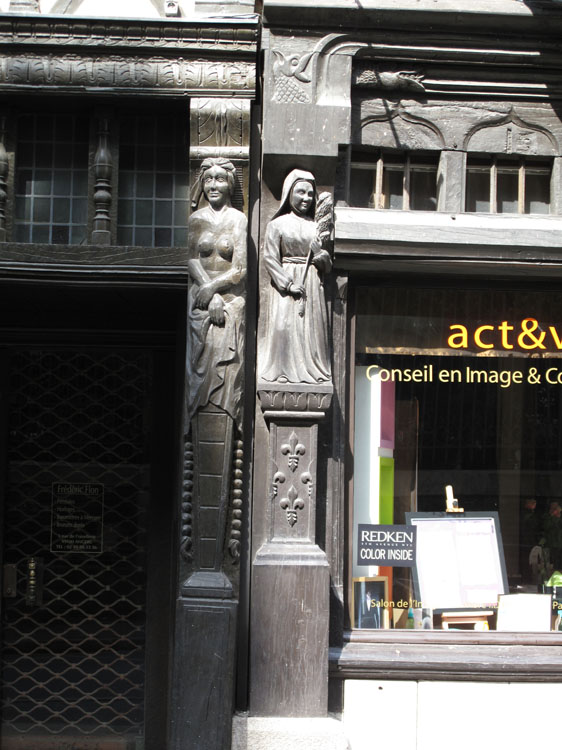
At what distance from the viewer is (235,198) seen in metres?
5.34

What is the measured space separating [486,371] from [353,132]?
1794mm

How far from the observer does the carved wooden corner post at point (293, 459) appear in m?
5.15

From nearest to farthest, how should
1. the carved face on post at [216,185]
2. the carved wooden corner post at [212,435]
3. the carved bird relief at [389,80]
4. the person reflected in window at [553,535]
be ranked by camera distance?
the carved wooden corner post at [212,435] → the carved face on post at [216,185] → the carved bird relief at [389,80] → the person reflected in window at [553,535]

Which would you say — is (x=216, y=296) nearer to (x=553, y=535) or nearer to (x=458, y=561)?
(x=458, y=561)

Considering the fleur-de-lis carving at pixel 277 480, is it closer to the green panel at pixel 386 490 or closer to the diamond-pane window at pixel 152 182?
the green panel at pixel 386 490

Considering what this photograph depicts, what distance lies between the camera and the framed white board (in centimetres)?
566

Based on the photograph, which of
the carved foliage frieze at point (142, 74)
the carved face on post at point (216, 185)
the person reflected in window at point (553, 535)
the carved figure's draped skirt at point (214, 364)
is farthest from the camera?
the person reflected in window at point (553, 535)

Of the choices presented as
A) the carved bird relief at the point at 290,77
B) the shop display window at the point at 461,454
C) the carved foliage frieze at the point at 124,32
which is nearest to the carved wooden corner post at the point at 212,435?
the carved bird relief at the point at 290,77

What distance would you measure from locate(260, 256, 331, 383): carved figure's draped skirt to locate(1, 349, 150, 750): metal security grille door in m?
1.19

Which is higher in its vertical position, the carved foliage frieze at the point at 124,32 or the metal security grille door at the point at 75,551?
the carved foliage frieze at the point at 124,32

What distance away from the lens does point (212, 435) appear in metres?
5.14

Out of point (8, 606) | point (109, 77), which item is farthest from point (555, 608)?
point (109, 77)

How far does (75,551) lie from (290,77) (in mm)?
3431

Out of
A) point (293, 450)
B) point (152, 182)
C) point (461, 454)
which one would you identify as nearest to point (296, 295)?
point (293, 450)
